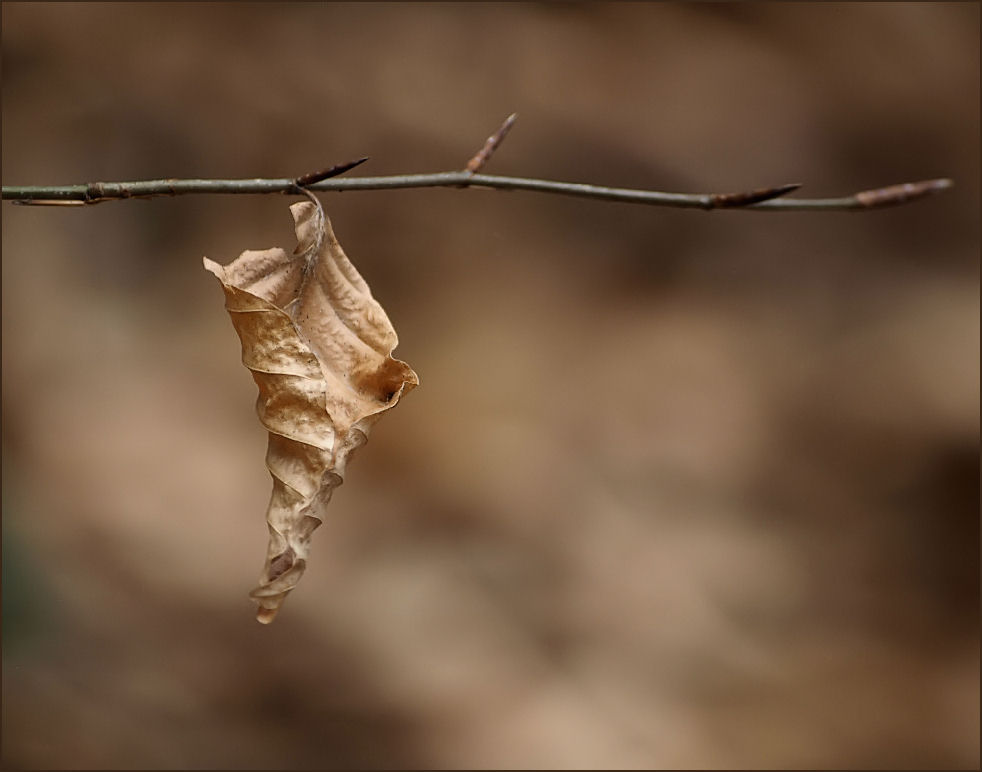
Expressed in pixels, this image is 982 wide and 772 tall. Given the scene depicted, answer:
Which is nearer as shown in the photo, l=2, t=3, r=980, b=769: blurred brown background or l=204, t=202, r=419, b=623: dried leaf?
l=204, t=202, r=419, b=623: dried leaf

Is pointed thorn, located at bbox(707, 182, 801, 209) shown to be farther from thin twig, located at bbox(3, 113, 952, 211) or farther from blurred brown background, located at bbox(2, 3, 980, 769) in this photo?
blurred brown background, located at bbox(2, 3, 980, 769)

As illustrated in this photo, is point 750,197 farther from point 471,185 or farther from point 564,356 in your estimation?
point 564,356

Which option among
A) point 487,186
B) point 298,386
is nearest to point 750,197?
point 487,186

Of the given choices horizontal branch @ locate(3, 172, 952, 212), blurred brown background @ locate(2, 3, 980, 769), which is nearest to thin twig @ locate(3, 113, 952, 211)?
horizontal branch @ locate(3, 172, 952, 212)

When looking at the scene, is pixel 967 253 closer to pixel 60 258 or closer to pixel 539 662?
pixel 539 662

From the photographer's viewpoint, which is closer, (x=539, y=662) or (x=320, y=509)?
(x=320, y=509)

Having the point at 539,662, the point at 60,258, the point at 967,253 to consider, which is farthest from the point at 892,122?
the point at 60,258

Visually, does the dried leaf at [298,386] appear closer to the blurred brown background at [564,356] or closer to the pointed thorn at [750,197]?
the pointed thorn at [750,197]
